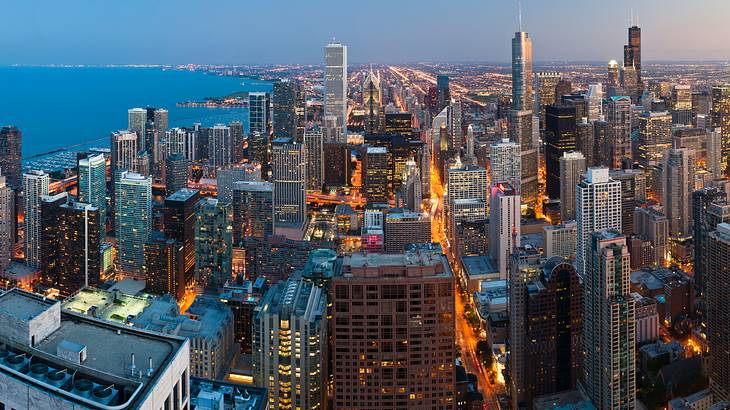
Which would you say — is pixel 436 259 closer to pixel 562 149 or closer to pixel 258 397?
pixel 258 397

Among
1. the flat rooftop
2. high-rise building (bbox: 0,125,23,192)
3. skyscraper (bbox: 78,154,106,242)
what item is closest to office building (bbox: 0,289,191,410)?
the flat rooftop

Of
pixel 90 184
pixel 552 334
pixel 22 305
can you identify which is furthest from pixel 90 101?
pixel 22 305

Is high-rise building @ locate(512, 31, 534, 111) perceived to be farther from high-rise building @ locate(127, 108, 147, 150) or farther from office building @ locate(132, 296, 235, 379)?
office building @ locate(132, 296, 235, 379)

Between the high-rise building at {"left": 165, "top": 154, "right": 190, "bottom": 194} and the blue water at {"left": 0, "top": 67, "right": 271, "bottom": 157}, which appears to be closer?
the high-rise building at {"left": 165, "top": 154, "right": 190, "bottom": 194}

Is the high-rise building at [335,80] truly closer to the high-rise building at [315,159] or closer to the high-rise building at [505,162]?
the high-rise building at [315,159]

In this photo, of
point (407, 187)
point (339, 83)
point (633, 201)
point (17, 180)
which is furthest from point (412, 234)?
point (339, 83)

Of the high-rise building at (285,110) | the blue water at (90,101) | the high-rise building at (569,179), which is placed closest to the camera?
the high-rise building at (569,179)

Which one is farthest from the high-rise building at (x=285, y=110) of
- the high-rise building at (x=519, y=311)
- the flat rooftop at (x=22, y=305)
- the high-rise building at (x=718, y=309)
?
the flat rooftop at (x=22, y=305)

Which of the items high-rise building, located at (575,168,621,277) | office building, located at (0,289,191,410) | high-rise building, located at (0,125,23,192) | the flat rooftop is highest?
high-rise building, located at (0,125,23,192)
